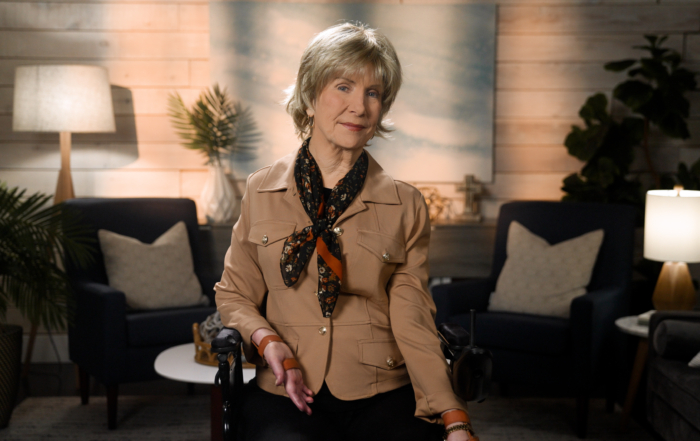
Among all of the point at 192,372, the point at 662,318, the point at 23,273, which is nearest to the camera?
the point at 192,372

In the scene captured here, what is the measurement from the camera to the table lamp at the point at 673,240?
8.54 feet

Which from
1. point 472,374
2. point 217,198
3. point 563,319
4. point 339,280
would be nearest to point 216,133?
point 217,198

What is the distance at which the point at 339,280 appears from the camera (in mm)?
1336

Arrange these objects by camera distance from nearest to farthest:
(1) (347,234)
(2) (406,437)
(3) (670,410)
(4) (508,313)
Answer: (2) (406,437) → (1) (347,234) → (3) (670,410) → (4) (508,313)

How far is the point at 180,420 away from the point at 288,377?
171cm

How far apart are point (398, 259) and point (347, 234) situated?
126 millimetres

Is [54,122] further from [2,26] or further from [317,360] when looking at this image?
[317,360]

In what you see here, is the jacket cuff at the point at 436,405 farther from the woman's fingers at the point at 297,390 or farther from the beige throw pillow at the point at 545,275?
the beige throw pillow at the point at 545,275

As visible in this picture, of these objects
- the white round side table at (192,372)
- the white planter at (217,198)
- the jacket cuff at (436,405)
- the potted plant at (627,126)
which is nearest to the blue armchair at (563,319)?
the potted plant at (627,126)

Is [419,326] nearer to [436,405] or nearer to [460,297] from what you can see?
[436,405]

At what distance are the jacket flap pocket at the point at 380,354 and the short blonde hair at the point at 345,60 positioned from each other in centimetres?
49

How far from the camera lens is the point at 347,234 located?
4.55ft

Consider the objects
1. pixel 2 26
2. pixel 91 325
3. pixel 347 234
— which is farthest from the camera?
pixel 2 26

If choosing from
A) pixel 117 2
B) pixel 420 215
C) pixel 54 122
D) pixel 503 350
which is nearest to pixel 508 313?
pixel 503 350
